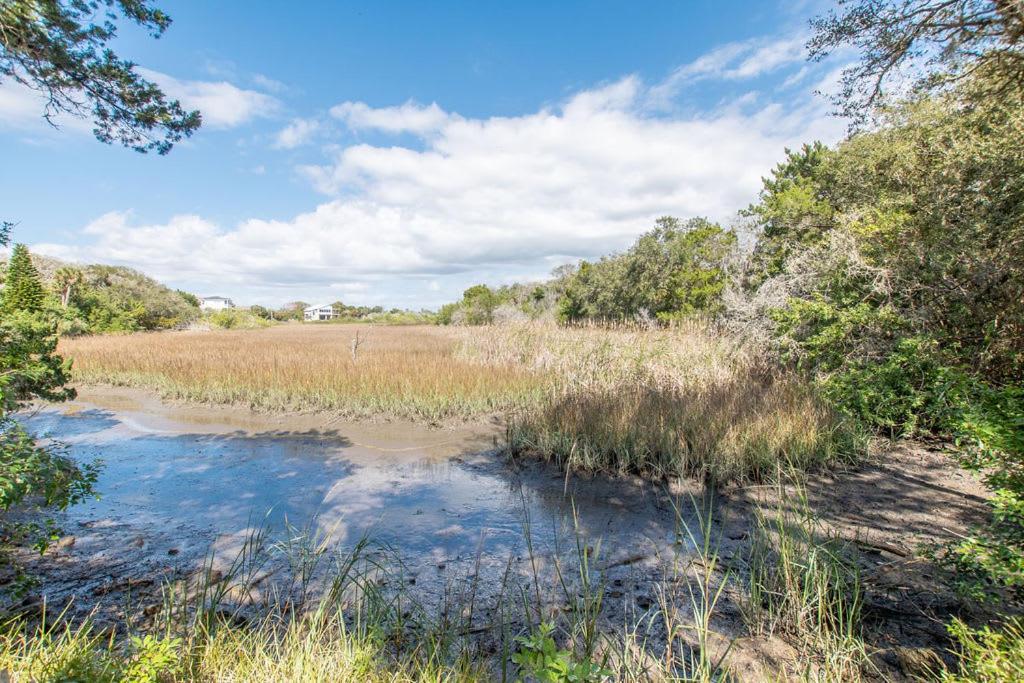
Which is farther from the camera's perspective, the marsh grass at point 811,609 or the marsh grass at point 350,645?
the marsh grass at point 811,609

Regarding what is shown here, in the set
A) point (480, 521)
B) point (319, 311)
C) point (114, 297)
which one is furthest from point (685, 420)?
point (319, 311)

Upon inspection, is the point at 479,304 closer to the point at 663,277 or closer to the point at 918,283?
the point at 663,277

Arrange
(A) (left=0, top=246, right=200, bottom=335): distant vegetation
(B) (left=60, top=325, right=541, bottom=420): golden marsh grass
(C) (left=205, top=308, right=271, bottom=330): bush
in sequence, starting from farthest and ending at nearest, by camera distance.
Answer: (C) (left=205, top=308, right=271, bottom=330): bush
(A) (left=0, top=246, right=200, bottom=335): distant vegetation
(B) (left=60, top=325, right=541, bottom=420): golden marsh grass

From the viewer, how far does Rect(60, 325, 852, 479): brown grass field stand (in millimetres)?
5684

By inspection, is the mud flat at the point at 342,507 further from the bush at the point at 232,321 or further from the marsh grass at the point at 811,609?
the bush at the point at 232,321

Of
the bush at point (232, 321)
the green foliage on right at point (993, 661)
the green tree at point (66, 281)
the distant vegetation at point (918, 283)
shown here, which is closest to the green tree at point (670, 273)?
Result: the distant vegetation at point (918, 283)

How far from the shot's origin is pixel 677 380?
847 cm

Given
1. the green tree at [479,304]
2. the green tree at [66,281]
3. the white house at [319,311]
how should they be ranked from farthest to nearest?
1. the white house at [319,311]
2. the green tree at [479,304]
3. the green tree at [66,281]

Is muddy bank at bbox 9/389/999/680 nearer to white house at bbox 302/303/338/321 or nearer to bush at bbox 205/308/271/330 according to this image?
bush at bbox 205/308/271/330

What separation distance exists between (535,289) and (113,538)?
29.5 m

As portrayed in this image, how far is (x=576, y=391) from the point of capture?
8.18 m

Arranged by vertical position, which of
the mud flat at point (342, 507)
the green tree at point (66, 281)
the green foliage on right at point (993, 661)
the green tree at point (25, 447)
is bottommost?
the mud flat at point (342, 507)

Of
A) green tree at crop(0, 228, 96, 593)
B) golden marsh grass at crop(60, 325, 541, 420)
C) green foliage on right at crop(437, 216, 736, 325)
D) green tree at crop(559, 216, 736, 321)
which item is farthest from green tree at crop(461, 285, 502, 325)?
green tree at crop(0, 228, 96, 593)

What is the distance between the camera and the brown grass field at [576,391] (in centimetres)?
568
